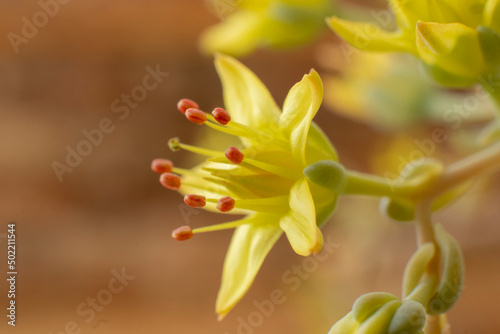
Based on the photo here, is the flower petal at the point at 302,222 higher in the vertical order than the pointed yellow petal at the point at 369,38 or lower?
lower

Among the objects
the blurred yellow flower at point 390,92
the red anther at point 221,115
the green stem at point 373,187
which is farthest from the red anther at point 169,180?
the blurred yellow flower at point 390,92

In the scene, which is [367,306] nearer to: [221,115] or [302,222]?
[302,222]

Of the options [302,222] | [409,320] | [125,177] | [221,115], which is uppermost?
[221,115]

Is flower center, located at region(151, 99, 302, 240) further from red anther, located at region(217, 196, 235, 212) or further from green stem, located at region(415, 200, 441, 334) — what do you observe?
green stem, located at region(415, 200, 441, 334)

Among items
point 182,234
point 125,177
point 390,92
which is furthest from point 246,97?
point 125,177

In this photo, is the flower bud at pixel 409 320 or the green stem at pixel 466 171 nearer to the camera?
the flower bud at pixel 409 320

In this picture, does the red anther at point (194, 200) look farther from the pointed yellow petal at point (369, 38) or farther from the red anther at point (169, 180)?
the pointed yellow petal at point (369, 38)
